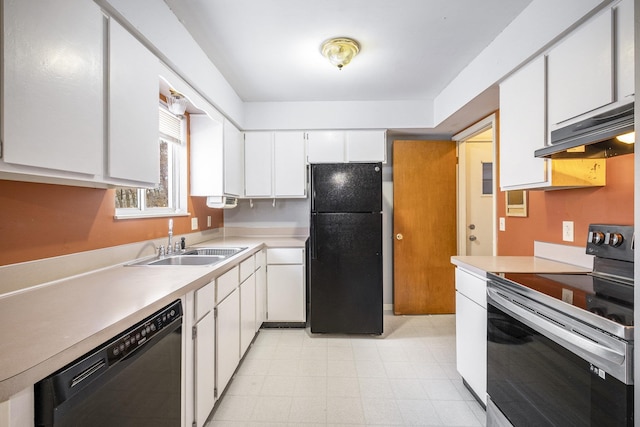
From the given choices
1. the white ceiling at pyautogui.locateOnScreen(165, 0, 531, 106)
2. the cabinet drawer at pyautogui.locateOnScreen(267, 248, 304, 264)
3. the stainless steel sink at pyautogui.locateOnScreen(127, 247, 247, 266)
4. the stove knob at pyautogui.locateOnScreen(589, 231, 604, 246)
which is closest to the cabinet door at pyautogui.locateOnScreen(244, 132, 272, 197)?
the white ceiling at pyautogui.locateOnScreen(165, 0, 531, 106)

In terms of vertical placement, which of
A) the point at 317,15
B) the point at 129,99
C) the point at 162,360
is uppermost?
the point at 317,15

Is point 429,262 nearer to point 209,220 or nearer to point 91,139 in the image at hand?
point 209,220

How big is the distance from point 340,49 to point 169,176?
178 centimetres

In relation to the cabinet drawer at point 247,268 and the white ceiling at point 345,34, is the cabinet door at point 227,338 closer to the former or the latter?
the cabinet drawer at point 247,268

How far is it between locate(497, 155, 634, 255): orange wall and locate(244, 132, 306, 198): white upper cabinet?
2.04 meters

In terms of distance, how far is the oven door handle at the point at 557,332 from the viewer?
0.89 metres

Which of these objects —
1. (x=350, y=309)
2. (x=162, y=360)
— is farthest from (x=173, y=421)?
(x=350, y=309)

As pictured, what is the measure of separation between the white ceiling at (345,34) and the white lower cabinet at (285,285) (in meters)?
1.69

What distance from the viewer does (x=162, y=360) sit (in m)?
1.12

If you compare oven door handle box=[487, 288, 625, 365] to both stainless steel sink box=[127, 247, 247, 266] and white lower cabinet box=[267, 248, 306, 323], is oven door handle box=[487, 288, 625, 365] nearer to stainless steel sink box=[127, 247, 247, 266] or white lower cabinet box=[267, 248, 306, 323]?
stainless steel sink box=[127, 247, 247, 266]

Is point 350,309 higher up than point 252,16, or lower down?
lower down

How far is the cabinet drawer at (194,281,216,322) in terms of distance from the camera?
1443mm

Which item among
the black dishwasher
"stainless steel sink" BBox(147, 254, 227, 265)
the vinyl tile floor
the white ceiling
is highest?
the white ceiling

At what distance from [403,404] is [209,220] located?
8.08ft
